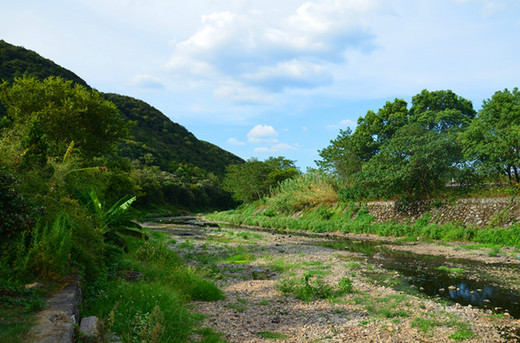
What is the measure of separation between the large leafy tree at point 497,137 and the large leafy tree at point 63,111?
2829 cm

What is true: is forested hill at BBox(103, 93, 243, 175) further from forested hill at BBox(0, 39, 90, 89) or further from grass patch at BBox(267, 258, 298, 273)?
grass patch at BBox(267, 258, 298, 273)

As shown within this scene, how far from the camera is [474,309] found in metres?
8.41

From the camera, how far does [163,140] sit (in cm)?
13550

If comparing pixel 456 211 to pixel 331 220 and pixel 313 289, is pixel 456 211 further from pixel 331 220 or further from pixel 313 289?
pixel 313 289

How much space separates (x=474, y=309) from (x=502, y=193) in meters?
17.2

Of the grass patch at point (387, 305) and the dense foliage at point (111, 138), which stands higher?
the dense foliage at point (111, 138)

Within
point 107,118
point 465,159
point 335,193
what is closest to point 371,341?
point 465,159

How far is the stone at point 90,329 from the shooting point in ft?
16.0

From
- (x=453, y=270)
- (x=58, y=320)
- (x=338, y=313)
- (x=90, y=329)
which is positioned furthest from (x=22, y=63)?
(x=453, y=270)

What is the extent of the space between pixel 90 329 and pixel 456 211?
982 inches

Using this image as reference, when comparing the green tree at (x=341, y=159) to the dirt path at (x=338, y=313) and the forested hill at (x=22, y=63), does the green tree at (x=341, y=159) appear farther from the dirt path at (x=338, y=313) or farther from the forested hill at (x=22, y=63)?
the forested hill at (x=22, y=63)

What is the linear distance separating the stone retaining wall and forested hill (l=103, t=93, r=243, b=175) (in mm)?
87005

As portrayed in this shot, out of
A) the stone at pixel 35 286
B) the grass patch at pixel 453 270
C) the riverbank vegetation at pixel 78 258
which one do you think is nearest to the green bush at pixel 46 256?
Answer: the riverbank vegetation at pixel 78 258

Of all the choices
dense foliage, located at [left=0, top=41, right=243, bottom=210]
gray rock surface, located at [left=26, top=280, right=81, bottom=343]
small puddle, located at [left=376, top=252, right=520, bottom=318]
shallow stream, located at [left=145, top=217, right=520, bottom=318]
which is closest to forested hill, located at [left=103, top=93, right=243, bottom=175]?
dense foliage, located at [left=0, top=41, right=243, bottom=210]
